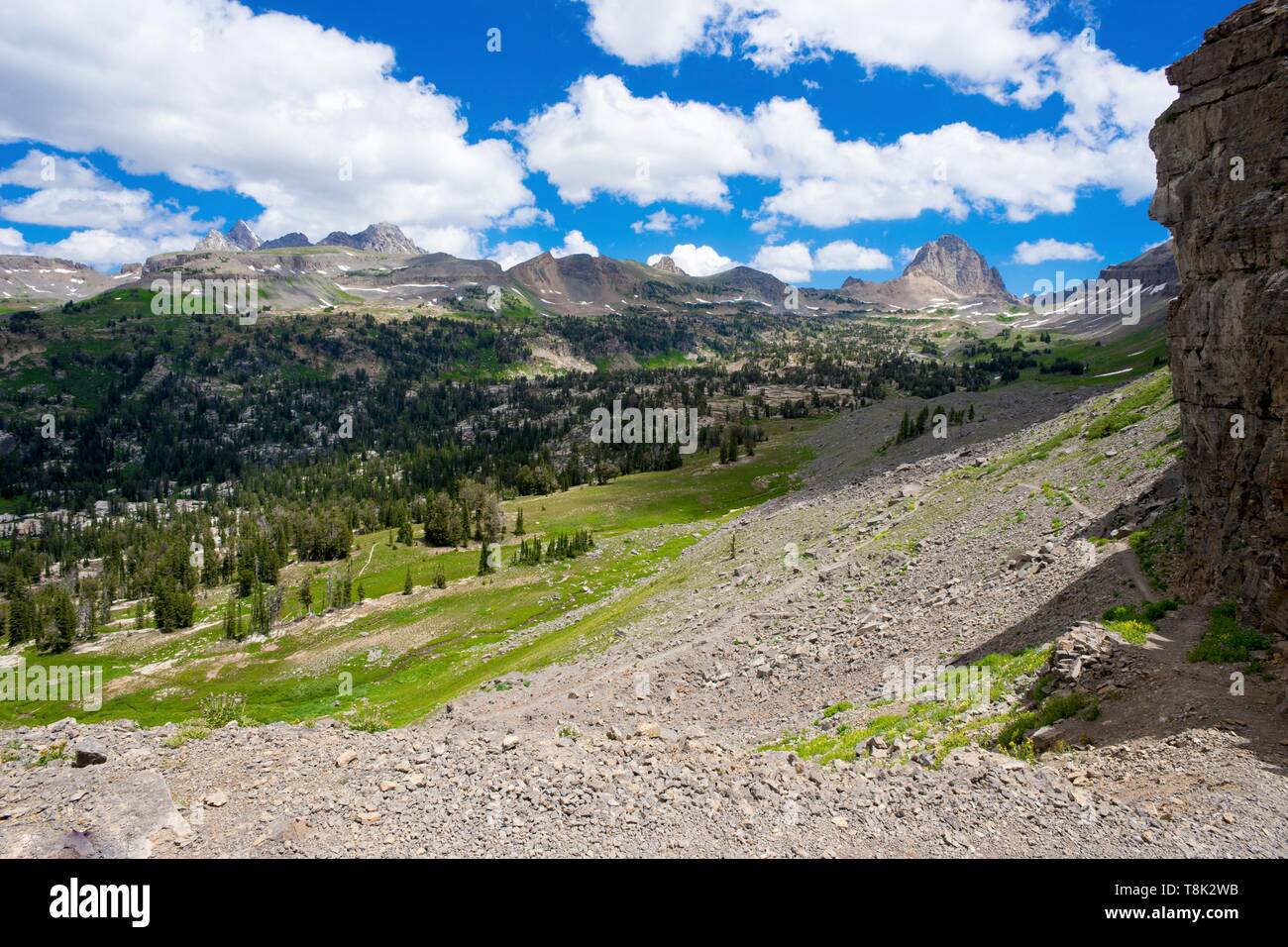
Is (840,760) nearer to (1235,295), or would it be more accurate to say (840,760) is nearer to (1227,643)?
(1227,643)

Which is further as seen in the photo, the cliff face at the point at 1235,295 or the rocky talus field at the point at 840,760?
the cliff face at the point at 1235,295

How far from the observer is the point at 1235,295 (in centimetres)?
2108

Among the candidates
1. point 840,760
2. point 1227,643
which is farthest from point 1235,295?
point 840,760

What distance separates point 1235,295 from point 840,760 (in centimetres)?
2055

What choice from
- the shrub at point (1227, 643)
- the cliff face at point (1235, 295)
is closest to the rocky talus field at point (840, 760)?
the shrub at point (1227, 643)

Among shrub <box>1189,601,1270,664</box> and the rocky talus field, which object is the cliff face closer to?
shrub <box>1189,601,1270,664</box>

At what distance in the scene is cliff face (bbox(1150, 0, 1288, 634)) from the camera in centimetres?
1945

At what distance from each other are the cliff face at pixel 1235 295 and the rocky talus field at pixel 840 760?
7.11 feet

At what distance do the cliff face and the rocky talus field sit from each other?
→ 2.17 m

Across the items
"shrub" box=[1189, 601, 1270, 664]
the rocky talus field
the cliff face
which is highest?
the cliff face

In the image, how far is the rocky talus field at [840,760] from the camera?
14.2 meters

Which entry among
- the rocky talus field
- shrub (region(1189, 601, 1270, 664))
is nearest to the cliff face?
shrub (region(1189, 601, 1270, 664))

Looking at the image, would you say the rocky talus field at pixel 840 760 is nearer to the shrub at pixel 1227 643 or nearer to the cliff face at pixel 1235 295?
the shrub at pixel 1227 643
